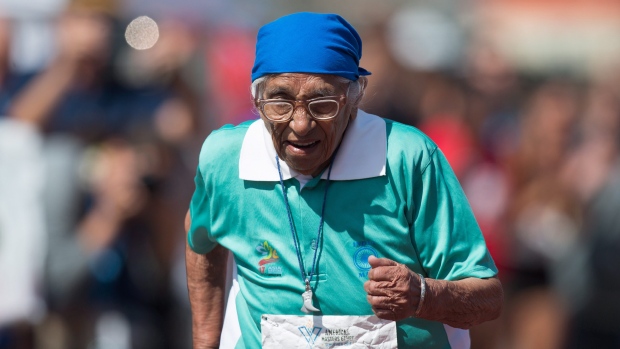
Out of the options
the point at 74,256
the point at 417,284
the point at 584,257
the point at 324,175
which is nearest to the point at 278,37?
the point at 324,175

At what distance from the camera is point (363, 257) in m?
3.52

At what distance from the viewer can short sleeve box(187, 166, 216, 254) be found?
385 cm

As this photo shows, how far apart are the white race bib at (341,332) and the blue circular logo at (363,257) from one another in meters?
0.17

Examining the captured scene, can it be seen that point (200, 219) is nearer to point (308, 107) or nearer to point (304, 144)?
point (304, 144)

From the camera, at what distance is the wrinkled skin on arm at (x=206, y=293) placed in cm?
404

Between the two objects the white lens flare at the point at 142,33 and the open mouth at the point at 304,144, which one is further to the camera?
the white lens flare at the point at 142,33

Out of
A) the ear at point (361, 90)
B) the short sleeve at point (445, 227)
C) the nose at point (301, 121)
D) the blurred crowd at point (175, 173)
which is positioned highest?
the ear at point (361, 90)

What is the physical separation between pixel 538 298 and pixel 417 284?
4.21 meters

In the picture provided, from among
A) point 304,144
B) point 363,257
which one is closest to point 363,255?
point 363,257

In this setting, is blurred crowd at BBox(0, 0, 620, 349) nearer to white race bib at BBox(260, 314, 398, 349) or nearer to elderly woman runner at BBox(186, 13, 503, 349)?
elderly woman runner at BBox(186, 13, 503, 349)

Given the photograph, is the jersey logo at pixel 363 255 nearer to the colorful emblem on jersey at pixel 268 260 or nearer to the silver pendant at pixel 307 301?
the silver pendant at pixel 307 301

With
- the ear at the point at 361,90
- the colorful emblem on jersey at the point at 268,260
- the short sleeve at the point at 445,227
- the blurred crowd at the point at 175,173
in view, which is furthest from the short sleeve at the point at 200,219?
the blurred crowd at the point at 175,173

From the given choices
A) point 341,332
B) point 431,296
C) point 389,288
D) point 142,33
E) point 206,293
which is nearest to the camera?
point 389,288

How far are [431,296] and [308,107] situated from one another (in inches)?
29.6
